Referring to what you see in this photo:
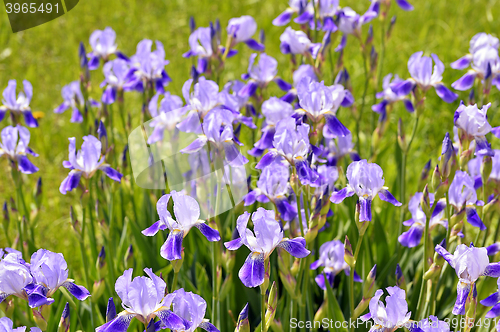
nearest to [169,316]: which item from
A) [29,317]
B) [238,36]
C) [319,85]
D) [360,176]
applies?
[360,176]

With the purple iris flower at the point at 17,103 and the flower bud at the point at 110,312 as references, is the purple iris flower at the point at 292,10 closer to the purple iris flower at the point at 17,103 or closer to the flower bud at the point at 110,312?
the purple iris flower at the point at 17,103

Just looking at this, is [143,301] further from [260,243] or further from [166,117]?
[166,117]

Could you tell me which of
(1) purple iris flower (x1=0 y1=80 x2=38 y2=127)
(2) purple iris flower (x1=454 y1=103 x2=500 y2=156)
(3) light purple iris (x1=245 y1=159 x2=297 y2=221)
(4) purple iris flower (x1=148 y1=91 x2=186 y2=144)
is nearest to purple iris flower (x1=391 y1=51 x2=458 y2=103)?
(2) purple iris flower (x1=454 y1=103 x2=500 y2=156)

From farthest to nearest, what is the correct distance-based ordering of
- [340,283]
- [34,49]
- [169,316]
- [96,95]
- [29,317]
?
[34,49] → [96,95] → [340,283] → [29,317] → [169,316]

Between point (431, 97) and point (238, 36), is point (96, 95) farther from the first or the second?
point (431, 97)

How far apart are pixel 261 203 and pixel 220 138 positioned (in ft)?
2.91

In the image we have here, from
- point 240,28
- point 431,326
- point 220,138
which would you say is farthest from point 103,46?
point 431,326

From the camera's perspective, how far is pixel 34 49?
6672 mm

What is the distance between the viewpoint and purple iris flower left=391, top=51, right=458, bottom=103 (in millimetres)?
2672

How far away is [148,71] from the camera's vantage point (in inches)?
120

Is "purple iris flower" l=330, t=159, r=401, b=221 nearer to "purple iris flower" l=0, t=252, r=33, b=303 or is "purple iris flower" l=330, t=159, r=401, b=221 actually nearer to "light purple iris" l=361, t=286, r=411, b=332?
"light purple iris" l=361, t=286, r=411, b=332

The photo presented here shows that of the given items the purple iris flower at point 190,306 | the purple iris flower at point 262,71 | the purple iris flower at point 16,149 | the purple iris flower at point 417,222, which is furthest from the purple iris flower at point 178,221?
the purple iris flower at point 262,71

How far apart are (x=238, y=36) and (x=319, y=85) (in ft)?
3.92

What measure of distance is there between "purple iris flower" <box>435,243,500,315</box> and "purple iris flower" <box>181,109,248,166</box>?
892 mm
